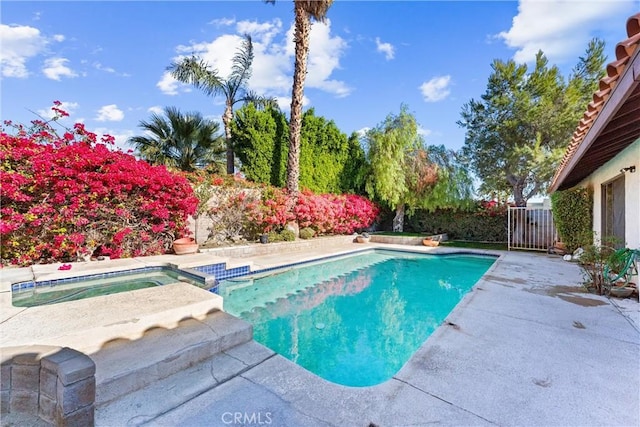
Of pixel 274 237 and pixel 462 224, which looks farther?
pixel 462 224

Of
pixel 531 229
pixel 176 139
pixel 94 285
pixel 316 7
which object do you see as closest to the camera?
pixel 94 285

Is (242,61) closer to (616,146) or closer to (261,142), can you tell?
(261,142)

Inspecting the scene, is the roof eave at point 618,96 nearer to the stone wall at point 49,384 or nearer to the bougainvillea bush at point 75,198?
the stone wall at point 49,384

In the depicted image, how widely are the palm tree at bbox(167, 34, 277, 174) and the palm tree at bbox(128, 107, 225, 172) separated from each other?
1.35 m

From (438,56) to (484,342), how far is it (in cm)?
1162

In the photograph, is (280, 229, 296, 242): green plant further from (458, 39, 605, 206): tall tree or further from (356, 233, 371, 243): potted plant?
(458, 39, 605, 206): tall tree

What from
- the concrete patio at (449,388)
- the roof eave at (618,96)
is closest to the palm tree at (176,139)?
the concrete patio at (449,388)

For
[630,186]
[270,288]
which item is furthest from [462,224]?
[270,288]

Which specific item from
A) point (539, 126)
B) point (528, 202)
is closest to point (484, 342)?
point (539, 126)

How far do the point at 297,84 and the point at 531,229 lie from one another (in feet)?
46.6

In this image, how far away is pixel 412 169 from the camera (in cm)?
1670

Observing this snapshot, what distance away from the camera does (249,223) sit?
12188 mm

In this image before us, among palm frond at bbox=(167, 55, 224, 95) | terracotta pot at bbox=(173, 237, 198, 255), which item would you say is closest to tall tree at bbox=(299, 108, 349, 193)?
palm frond at bbox=(167, 55, 224, 95)

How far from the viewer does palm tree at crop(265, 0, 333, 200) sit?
12.7m
